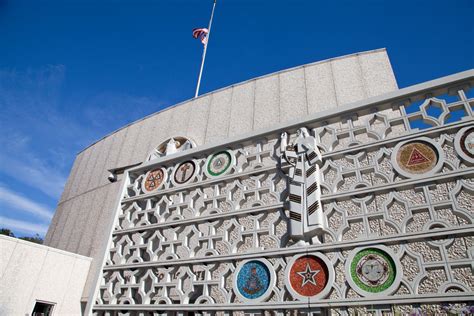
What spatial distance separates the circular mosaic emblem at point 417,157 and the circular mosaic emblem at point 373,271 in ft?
2.47

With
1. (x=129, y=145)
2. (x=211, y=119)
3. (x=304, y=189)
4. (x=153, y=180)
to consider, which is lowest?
(x=304, y=189)

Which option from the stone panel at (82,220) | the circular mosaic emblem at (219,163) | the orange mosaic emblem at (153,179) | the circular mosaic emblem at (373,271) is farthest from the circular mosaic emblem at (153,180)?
the stone panel at (82,220)

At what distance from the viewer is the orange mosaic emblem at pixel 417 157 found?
262cm

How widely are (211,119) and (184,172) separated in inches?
141

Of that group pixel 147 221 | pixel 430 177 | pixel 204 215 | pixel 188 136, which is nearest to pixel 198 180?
pixel 204 215

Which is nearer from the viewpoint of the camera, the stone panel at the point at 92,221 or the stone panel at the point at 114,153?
the stone panel at the point at 92,221

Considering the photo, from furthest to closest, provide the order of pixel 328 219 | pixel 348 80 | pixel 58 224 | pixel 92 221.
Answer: pixel 58 224 → pixel 92 221 → pixel 348 80 → pixel 328 219

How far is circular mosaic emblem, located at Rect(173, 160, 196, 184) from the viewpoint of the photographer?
404 cm

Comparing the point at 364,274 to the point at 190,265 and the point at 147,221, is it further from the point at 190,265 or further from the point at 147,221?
the point at 147,221

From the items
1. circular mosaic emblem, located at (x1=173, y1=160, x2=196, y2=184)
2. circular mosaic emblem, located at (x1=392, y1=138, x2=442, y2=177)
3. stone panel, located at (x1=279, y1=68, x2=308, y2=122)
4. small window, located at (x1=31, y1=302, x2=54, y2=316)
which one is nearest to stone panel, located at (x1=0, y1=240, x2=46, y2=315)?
small window, located at (x1=31, y1=302, x2=54, y2=316)

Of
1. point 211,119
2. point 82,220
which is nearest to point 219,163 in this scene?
point 211,119

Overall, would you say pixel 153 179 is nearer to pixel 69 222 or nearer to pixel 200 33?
pixel 69 222

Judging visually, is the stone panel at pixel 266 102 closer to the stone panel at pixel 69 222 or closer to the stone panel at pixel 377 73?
the stone panel at pixel 377 73

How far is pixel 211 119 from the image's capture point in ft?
24.7
